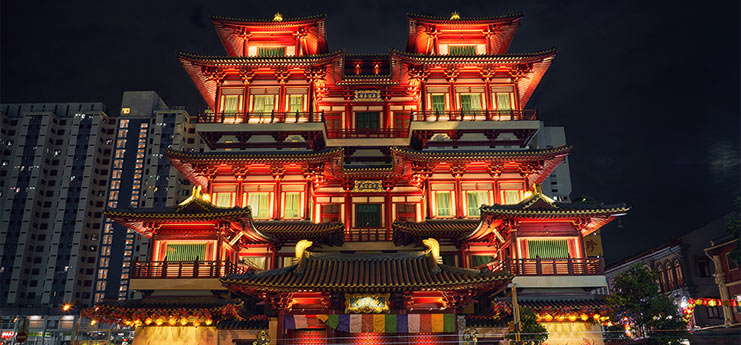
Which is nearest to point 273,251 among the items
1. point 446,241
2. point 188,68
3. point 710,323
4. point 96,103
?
point 446,241

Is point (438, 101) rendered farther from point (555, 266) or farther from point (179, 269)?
point (179, 269)

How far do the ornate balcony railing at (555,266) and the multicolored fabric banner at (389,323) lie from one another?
7845mm

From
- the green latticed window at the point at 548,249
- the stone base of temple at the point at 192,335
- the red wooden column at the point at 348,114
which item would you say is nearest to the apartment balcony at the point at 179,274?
the stone base of temple at the point at 192,335

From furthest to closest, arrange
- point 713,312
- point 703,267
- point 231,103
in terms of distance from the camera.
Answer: point 703,267 → point 713,312 → point 231,103

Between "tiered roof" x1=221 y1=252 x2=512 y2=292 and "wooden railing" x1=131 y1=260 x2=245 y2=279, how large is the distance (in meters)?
7.29

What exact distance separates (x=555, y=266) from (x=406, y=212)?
35.0 ft

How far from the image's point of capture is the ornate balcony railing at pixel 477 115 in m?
33.8

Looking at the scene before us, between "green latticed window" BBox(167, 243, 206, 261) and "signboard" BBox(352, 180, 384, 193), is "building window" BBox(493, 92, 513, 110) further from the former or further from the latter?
"green latticed window" BBox(167, 243, 206, 261)

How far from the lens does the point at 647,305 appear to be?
23.4 m

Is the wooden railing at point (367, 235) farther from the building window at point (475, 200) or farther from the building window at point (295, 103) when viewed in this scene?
the building window at point (295, 103)

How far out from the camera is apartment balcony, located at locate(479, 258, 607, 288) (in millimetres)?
25234

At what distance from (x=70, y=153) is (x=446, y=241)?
94.6m

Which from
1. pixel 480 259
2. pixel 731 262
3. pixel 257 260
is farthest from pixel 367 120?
pixel 731 262

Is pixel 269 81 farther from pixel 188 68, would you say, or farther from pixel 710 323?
pixel 710 323
